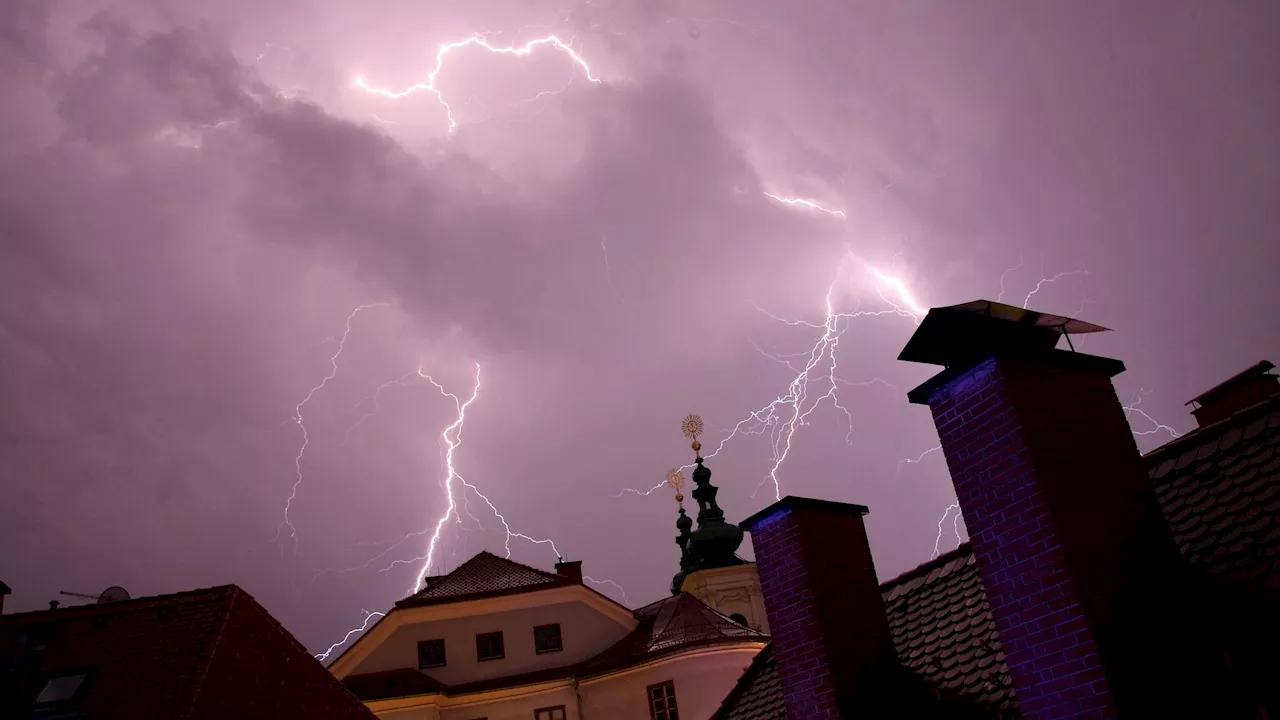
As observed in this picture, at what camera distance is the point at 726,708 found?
31.8 ft

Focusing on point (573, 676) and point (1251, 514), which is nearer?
point (1251, 514)

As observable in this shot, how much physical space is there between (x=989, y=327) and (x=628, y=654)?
78.8ft

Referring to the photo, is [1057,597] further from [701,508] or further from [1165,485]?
[701,508]

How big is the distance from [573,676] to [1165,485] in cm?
2450

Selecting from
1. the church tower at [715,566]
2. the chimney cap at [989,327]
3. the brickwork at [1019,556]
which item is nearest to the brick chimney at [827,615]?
the brickwork at [1019,556]

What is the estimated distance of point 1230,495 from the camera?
522cm

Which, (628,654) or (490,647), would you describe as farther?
(490,647)

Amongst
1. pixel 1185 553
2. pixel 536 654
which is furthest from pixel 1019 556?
pixel 536 654

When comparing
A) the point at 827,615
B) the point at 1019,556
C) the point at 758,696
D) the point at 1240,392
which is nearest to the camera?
the point at 1019,556

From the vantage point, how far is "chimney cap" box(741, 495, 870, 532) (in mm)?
7551

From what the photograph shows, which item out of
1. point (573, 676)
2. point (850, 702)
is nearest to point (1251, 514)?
point (850, 702)

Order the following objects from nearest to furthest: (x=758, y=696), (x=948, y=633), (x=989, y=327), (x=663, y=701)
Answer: (x=989, y=327) → (x=948, y=633) → (x=758, y=696) → (x=663, y=701)

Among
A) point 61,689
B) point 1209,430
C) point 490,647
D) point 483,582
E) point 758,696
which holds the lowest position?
point 758,696

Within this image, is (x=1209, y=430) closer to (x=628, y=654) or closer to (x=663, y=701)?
(x=663, y=701)
